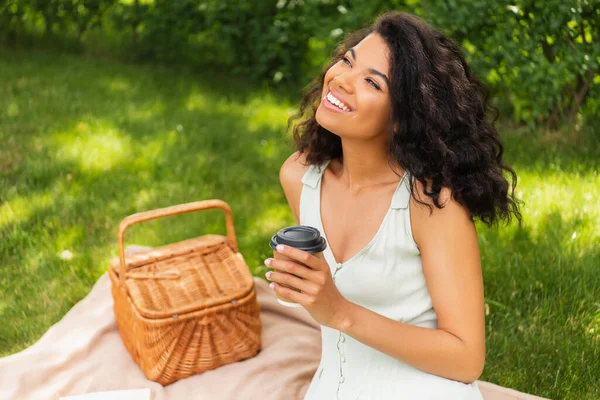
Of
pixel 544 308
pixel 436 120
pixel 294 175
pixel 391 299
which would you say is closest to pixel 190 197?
pixel 294 175

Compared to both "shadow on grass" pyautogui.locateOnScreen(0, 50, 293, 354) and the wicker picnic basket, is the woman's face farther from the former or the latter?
"shadow on grass" pyautogui.locateOnScreen(0, 50, 293, 354)

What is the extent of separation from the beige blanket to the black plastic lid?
125 cm

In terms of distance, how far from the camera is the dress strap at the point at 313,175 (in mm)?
2436

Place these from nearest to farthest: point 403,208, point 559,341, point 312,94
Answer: point 403,208, point 312,94, point 559,341

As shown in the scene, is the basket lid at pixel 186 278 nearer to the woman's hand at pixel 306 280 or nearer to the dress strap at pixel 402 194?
the dress strap at pixel 402 194

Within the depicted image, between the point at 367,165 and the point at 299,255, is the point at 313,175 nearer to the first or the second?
the point at 367,165

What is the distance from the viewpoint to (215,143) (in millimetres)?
4988

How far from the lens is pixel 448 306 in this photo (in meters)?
2.02

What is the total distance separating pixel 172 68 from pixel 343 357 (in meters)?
4.62

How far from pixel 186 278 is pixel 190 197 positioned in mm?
1262

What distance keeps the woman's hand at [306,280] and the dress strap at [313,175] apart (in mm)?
662

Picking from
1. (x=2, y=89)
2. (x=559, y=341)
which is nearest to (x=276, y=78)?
(x=2, y=89)

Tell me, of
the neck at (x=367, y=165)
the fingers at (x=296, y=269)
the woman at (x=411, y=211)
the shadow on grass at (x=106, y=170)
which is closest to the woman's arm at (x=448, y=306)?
the woman at (x=411, y=211)

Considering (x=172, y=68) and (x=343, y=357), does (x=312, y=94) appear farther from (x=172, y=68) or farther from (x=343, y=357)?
(x=172, y=68)
